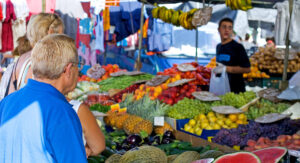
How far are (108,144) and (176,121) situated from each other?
108 cm

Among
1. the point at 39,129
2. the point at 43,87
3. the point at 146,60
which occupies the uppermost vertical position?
the point at 43,87

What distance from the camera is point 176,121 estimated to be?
4445mm

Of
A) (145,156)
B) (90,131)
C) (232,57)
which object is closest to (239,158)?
(145,156)

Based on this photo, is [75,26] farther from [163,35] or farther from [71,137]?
[71,137]

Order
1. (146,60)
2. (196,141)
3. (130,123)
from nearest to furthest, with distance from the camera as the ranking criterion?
(196,141) → (130,123) → (146,60)

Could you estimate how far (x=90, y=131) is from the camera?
1.99 meters

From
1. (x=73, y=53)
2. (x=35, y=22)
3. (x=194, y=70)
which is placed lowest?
(x=194, y=70)

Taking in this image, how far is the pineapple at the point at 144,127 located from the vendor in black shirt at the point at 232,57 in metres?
1.88

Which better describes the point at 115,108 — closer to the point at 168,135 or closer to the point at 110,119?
the point at 110,119

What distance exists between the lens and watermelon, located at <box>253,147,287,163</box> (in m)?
2.43

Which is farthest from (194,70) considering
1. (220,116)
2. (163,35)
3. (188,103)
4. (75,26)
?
(163,35)

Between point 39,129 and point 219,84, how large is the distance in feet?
14.2

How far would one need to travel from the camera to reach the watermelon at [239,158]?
2.25m

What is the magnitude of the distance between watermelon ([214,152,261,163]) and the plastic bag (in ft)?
10.6
